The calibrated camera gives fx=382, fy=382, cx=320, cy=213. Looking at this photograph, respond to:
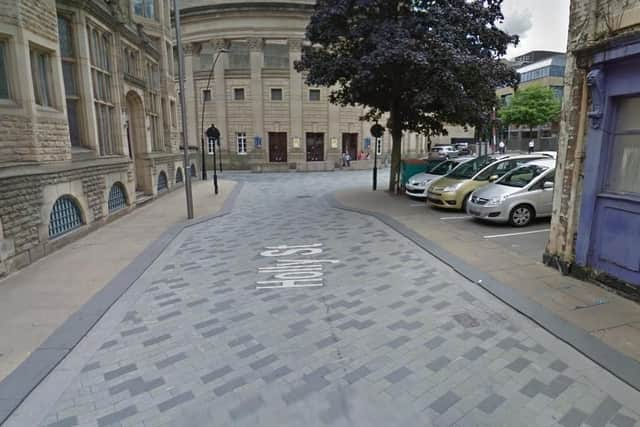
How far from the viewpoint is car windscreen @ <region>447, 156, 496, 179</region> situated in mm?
12080

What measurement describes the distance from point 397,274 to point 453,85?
290 inches

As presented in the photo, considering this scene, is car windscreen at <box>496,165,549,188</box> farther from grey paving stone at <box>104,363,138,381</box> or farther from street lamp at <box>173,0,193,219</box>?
grey paving stone at <box>104,363,138,381</box>

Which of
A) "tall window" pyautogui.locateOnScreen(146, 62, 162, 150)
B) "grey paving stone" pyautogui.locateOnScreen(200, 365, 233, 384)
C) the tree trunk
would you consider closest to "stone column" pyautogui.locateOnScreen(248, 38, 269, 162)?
"tall window" pyautogui.locateOnScreen(146, 62, 162, 150)

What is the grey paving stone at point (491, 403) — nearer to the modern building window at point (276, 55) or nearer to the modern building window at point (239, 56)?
the modern building window at point (276, 55)

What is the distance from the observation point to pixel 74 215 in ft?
29.0

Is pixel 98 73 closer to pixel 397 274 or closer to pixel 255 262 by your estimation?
pixel 255 262

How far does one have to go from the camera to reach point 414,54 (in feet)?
34.6

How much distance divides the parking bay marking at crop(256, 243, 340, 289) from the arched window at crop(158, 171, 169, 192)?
412 inches

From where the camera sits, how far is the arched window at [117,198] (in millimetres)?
11078

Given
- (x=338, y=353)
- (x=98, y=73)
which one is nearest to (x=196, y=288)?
(x=338, y=353)

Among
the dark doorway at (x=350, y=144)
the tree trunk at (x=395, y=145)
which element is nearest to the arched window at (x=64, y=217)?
the tree trunk at (x=395, y=145)

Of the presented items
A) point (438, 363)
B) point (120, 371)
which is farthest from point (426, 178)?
point (120, 371)

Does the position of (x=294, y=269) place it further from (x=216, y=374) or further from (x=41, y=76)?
(x=41, y=76)

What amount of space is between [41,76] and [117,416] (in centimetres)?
814
